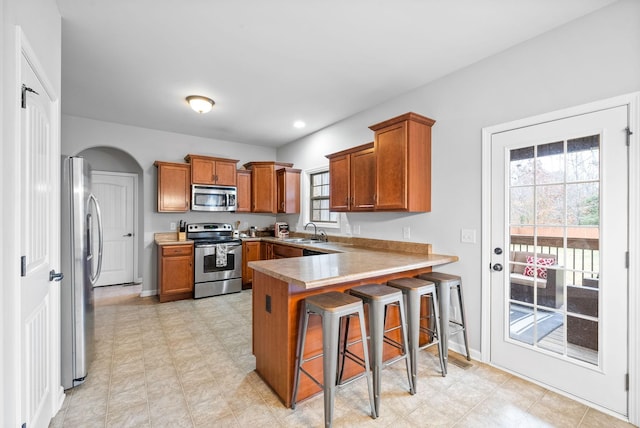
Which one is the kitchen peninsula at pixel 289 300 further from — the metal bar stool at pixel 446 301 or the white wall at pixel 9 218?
the white wall at pixel 9 218

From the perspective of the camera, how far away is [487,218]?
2566mm

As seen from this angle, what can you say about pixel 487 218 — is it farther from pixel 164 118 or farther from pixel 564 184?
pixel 164 118

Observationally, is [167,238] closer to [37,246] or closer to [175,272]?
[175,272]

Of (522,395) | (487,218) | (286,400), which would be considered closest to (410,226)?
(487,218)

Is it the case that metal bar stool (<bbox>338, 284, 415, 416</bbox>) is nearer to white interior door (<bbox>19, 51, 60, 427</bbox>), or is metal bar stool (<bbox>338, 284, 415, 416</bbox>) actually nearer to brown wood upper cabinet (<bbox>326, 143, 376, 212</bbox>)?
brown wood upper cabinet (<bbox>326, 143, 376, 212</bbox>)

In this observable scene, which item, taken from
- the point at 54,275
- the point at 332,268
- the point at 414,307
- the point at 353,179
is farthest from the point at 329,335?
the point at 353,179

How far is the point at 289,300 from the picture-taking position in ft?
6.53

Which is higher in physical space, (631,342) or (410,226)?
(410,226)

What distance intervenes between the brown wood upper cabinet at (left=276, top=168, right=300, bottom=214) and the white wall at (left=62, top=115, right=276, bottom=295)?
45.7 inches

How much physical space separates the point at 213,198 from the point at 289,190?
133 centimetres

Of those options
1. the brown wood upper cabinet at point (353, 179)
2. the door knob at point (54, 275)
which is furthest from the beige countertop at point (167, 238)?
the door knob at point (54, 275)

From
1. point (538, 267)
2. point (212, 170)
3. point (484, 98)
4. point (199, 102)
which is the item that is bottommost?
point (538, 267)

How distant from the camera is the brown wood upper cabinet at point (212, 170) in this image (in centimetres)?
482

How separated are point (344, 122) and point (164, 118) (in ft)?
8.82
